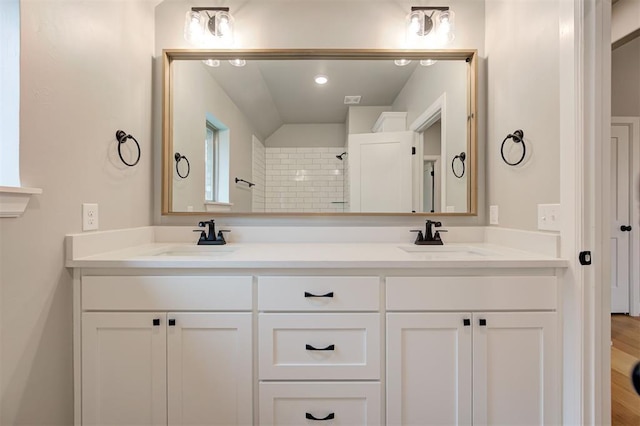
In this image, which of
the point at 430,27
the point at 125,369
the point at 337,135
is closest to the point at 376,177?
the point at 337,135

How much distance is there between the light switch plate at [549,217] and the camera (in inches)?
47.9

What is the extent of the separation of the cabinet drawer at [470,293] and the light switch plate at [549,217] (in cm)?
21

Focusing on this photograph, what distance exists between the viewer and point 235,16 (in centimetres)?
175

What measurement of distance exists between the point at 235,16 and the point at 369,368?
194 cm

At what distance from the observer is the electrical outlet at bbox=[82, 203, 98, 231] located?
123 centimetres

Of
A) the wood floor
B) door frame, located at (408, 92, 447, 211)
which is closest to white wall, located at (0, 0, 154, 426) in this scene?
door frame, located at (408, 92, 447, 211)

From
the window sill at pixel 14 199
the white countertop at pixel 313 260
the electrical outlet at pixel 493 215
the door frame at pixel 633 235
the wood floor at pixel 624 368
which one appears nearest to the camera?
the window sill at pixel 14 199

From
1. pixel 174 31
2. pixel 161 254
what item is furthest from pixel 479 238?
pixel 174 31

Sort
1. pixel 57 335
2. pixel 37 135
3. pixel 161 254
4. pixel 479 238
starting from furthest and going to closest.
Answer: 1. pixel 479 238
2. pixel 161 254
3. pixel 57 335
4. pixel 37 135

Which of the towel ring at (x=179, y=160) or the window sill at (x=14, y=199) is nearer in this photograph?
the window sill at (x=14, y=199)

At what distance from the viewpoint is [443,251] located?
1632 mm

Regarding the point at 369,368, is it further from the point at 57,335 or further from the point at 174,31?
the point at 174,31

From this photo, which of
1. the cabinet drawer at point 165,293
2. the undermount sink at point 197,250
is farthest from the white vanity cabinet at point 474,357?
the undermount sink at point 197,250

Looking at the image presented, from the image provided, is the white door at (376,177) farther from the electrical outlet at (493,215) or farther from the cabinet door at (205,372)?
the cabinet door at (205,372)
